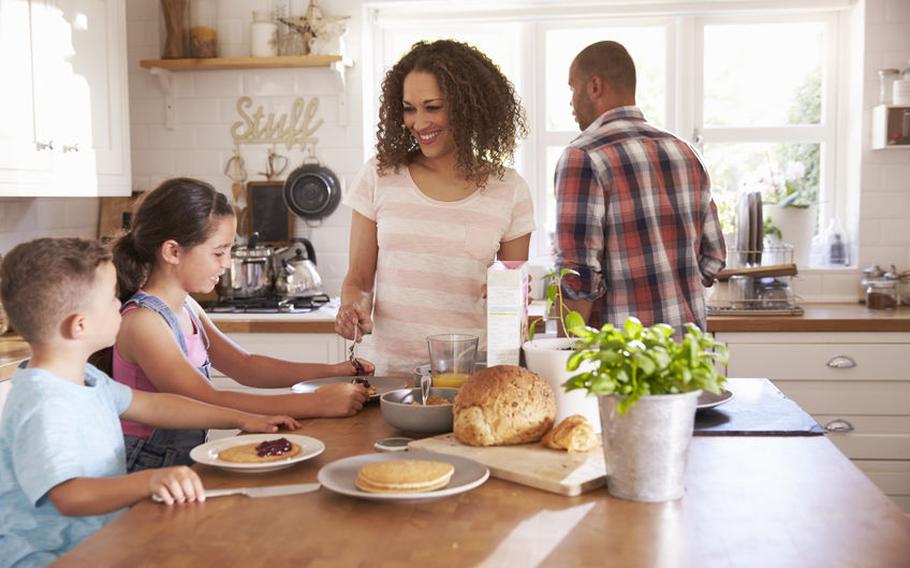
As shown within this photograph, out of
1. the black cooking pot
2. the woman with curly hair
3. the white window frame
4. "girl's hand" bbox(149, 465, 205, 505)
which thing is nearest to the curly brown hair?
the woman with curly hair

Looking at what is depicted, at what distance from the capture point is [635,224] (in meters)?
2.66

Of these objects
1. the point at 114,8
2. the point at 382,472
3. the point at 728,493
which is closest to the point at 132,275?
the point at 382,472

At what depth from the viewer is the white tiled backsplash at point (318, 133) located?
4051mm

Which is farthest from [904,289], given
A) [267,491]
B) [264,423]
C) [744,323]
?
[267,491]

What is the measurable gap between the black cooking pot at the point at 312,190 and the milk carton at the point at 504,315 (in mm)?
2586

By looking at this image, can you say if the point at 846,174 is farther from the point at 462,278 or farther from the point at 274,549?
the point at 274,549

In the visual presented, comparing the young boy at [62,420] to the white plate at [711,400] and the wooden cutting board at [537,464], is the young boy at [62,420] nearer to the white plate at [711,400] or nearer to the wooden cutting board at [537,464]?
the wooden cutting board at [537,464]

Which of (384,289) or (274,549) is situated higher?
(384,289)

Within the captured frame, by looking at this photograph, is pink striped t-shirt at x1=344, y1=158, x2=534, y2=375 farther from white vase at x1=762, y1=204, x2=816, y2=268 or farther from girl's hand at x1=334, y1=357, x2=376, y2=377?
white vase at x1=762, y1=204, x2=816, y2=268

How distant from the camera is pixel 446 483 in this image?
52.3 inches

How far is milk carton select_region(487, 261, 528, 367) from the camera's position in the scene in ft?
5.68

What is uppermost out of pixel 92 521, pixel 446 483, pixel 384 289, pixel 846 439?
pixel 384 289

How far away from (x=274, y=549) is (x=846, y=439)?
3.01 m

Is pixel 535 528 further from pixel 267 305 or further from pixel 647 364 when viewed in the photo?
pixel 267 305
